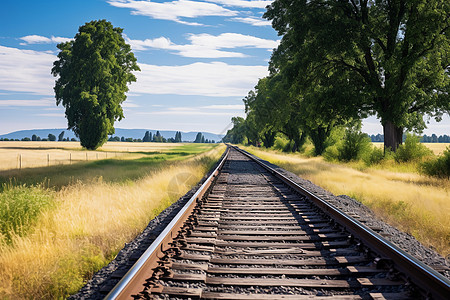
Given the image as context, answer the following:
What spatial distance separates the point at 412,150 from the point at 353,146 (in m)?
5.76

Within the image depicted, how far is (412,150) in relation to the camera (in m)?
17.2

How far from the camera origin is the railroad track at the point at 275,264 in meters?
2.98

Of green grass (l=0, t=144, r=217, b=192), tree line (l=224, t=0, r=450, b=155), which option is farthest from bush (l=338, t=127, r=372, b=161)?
green grass (l=0, t=144, r=217, b=192)

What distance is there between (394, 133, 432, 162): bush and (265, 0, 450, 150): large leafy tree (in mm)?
964

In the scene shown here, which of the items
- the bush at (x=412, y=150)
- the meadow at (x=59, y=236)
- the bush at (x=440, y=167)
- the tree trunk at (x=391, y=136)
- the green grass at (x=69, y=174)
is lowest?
the green grass at (x=69, y=174)

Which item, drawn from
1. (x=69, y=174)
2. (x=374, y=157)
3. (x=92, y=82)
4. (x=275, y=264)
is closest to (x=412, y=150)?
(x=374, y=157)

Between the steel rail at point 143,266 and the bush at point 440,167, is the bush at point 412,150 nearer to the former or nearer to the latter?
the bush at point 440,167

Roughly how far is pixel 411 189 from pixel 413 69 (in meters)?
9.52

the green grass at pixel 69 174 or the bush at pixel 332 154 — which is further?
the bush at pixel 332 154

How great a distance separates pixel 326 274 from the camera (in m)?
3.44

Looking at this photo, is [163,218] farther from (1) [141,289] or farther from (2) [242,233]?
(1) [141,289]

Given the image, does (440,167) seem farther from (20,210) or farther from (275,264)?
(20,210)

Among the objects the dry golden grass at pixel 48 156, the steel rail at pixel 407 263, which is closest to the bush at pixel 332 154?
the steel rail at pixel 407 263

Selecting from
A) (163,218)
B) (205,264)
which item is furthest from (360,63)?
(205,264)
